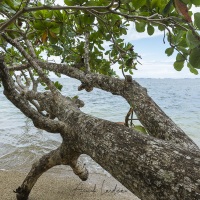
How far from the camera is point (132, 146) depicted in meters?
1.27

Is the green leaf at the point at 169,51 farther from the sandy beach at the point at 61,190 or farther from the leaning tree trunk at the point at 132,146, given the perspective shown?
the sandy beach at the point at 61,190

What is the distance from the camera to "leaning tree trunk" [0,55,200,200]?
41.0 inches

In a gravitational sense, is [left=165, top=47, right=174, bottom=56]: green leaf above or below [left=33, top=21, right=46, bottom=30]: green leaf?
below

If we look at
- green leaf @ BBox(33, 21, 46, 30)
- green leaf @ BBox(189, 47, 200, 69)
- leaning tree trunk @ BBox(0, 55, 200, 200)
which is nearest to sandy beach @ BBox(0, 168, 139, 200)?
leaning tree trunk @ BBox(0, 55, 200, 200)

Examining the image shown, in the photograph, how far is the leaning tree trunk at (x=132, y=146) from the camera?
104cm

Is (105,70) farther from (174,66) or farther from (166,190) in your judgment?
(166,190)

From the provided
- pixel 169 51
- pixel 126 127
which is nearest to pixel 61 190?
pixel 126 127

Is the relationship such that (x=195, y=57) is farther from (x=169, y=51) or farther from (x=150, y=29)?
(x=150, y=29)

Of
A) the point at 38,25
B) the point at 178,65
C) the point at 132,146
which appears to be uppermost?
the point at 38,25

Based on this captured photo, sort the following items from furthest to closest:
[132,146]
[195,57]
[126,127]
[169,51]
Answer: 1. [169,51]
2. [126,127]
3. [132,146]
4. [195,57]

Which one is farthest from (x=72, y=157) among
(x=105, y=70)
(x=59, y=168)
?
(x=59, y=168)

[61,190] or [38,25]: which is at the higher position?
[38,25]

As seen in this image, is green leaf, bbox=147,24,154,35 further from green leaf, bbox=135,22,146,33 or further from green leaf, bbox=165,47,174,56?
green leaf, bbox=165,47,174,56

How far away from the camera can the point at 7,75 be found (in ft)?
6.75
